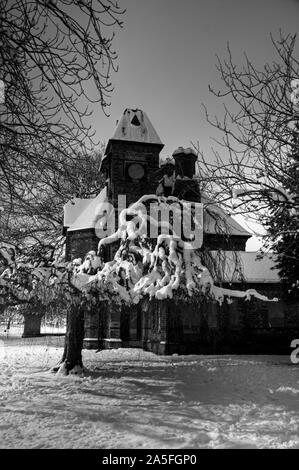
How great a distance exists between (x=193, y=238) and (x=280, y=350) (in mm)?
9573

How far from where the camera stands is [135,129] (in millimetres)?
20016

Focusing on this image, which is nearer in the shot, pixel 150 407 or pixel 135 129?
pixel 150 407

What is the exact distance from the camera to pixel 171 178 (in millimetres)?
19859

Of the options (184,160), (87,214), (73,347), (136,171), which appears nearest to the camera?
(73,347)

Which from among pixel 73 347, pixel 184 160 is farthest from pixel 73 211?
pixel 73 347

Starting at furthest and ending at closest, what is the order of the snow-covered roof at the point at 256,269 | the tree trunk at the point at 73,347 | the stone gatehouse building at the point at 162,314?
the snow-covered roof at the point at 256,269 < the stone gatehouse building at the point at 162,314 < the tree trunk at the point at 73,347

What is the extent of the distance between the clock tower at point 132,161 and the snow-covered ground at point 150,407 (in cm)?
892

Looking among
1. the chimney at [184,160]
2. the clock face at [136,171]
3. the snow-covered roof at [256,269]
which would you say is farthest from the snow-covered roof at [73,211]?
the snow-covered roof at [256,269]

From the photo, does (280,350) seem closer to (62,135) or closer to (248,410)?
(248,410)

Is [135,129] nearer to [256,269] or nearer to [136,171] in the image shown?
[136,171]

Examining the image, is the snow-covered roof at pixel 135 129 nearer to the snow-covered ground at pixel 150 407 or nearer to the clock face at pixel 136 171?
the clock face at pixel 136 171

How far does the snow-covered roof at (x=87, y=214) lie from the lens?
19375mm

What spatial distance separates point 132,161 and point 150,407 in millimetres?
13981

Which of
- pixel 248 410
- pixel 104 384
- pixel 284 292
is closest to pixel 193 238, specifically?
pixel 104 384
